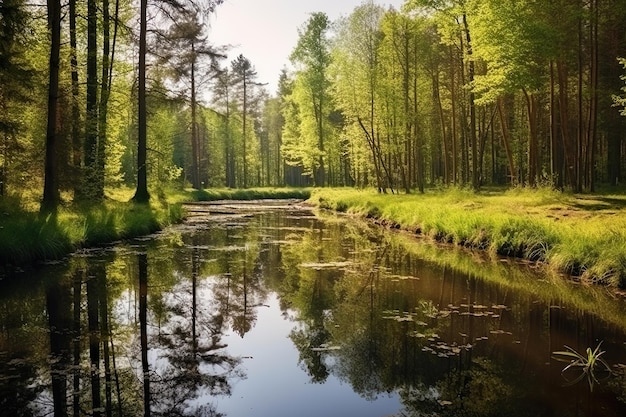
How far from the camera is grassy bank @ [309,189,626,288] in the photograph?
34.0 ft

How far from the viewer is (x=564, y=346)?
660cm

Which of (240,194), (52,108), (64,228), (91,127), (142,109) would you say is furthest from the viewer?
(240,194)

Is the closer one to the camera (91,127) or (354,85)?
(91,127)

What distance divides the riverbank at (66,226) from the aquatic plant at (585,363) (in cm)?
1041

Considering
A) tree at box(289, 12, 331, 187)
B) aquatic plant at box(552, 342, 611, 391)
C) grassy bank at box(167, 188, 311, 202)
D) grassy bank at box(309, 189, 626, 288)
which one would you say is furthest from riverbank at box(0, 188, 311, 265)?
tree at box(289, 12, 331, 187)

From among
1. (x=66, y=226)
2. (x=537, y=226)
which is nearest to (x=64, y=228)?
(x=66, y=226)

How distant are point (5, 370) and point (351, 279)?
6839 millimetres

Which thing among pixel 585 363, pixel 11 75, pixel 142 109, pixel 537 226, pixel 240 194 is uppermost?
pixel 142 109

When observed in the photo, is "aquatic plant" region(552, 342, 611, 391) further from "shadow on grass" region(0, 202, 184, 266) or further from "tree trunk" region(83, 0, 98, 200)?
"tree trunk" region(83, 0, 98, 200)

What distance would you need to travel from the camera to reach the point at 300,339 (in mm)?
6980

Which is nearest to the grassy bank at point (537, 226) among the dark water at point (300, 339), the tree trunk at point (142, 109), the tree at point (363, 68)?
the dark water at point (300, 339)

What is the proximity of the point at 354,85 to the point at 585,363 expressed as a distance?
90.4ft

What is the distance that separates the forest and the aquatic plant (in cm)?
1063

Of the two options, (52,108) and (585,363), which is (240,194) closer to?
(52,108)
